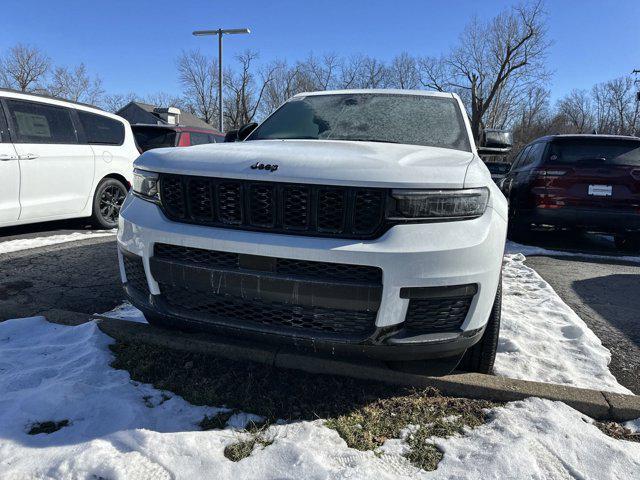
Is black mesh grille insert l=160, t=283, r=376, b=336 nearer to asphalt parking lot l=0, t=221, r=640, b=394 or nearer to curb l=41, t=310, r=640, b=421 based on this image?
curb l=41, t=310, r=640, b=421

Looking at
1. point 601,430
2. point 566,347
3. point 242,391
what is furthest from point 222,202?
point 566,347

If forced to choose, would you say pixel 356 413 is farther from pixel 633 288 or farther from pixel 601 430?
pixel 633 288

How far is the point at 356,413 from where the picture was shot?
217 centimetres

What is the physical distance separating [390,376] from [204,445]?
1.03 meters

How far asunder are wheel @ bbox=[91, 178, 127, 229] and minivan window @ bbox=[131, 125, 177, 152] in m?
2.13

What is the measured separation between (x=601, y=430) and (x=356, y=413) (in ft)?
3.79

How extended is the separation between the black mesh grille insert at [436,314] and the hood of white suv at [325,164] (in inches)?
19.7

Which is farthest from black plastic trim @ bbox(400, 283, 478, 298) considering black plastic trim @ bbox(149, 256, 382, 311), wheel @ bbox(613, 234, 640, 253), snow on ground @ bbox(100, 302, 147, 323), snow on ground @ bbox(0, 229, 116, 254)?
wheel @ bbox(613, 234, 640, 253)

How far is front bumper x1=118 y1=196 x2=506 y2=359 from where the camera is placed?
186 cm

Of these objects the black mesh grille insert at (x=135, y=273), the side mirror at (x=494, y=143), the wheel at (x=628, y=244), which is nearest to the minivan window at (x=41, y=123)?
the black mesh grille insert at (x=135, y=273)

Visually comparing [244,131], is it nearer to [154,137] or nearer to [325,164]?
[325,164]

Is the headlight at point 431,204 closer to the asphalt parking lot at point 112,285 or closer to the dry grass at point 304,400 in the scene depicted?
the dry grass at point 304,400

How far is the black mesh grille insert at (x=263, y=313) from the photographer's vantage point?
1.96m

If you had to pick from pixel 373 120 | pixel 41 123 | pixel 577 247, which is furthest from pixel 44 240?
pixel 577 247
